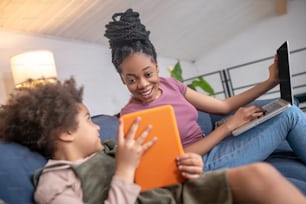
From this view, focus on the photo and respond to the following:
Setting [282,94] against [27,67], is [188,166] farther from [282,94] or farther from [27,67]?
[27,67]

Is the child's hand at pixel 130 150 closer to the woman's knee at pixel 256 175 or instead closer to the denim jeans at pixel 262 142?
the woman's knee at pixel 256 175

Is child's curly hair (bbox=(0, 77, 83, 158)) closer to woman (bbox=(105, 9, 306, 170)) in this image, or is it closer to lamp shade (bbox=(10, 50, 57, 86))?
woman (bbox=(105, 9, 306, 170))

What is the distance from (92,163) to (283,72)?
79 cm

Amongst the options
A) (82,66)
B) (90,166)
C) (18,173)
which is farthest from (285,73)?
(82,66)

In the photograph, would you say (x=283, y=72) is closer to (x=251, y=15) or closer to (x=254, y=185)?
(x=254, y=185)

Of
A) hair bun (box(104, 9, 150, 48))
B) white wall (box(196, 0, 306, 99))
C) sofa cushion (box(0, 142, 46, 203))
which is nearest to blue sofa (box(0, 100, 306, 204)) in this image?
sofa cushion (box(0, 142, 46, 203))

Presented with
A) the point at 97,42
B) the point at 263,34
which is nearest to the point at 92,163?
the point at 97,42

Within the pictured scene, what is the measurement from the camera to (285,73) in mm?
1316

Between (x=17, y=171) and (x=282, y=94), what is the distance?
1.00 m

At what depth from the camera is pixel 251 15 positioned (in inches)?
173

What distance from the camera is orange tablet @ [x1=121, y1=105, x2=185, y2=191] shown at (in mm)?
889

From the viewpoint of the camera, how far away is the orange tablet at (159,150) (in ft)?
2.92

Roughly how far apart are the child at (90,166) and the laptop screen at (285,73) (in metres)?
0.51

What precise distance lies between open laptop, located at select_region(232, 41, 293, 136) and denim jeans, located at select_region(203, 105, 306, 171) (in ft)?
0.11
